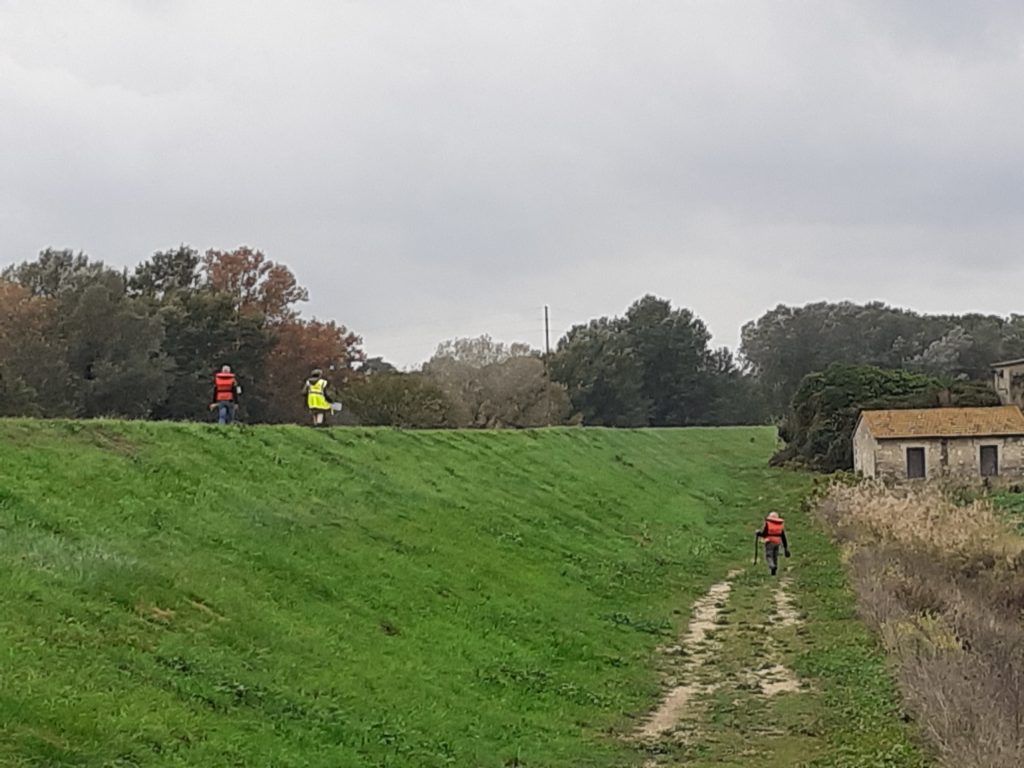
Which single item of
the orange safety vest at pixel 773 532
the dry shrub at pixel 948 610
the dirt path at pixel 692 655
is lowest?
the dirt path at pixel 692 655

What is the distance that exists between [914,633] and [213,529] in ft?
30.8

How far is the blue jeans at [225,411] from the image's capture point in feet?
79.8

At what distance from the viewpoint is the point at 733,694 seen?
1534 centimetres

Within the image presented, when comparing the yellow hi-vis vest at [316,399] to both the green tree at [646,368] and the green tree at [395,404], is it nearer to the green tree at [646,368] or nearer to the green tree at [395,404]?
the green tree at [395,404]

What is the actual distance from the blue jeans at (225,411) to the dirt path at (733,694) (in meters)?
9.83

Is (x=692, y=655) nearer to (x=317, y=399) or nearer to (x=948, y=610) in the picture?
(x=948, y=610)

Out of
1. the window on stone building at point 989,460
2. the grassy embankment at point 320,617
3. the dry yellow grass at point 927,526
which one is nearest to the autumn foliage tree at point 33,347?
the grassy embankment at point 320,617

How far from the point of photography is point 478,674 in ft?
47.2

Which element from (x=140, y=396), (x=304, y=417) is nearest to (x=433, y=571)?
(x=140, y=396)

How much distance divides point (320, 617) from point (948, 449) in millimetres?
45174

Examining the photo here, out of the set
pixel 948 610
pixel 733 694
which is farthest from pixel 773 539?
pixel 733 694

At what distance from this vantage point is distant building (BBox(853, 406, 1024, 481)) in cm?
5350

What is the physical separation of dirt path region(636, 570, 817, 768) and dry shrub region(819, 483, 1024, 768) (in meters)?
1.33

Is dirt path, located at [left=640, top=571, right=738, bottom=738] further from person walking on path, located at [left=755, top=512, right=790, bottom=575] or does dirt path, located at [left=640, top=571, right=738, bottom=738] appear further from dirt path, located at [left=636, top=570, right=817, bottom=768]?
person walking on path, located at [left=755, top=512, right=790, bottom=575]
